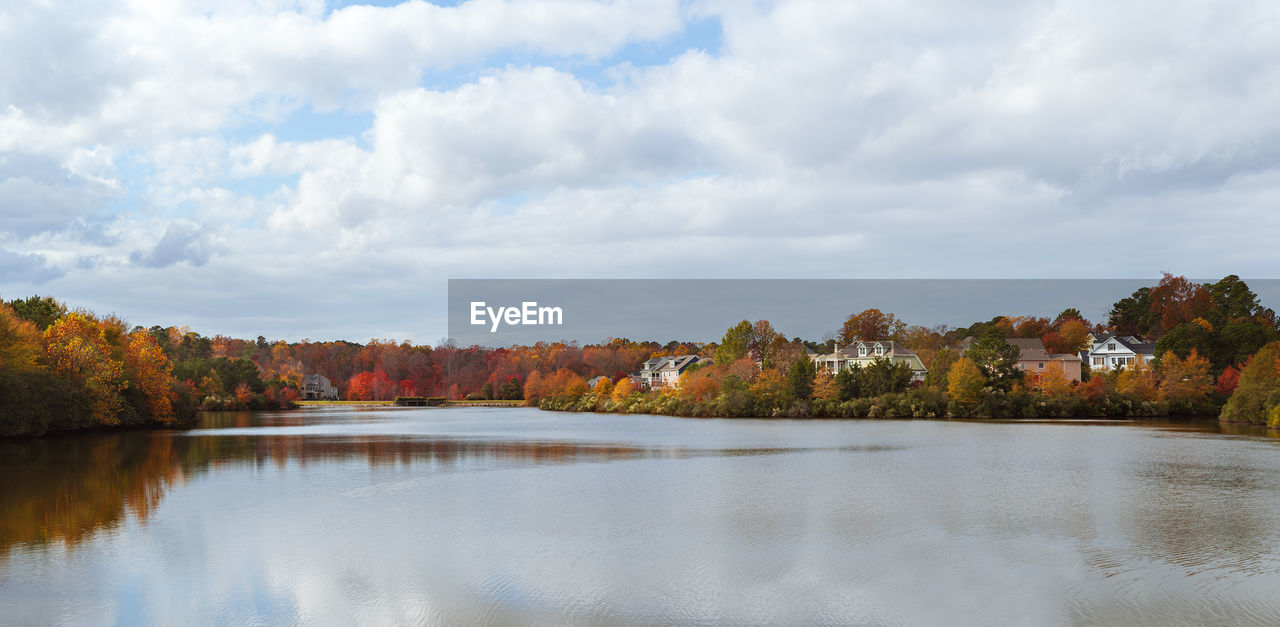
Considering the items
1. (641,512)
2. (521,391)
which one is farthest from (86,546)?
(521,391)

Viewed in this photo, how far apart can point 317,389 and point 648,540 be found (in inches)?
4660

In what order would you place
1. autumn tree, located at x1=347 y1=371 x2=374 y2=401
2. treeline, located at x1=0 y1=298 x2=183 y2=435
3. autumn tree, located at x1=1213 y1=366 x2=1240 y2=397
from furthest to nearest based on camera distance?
1. autumn tree, located at x1=347 y1=371 x2=374 y2=401
2. autumn tree, located at x1=1213 y1=366 x2=1240 y2=397
3. treeline, located at x1=0 y1=298 x2=183 y2=435

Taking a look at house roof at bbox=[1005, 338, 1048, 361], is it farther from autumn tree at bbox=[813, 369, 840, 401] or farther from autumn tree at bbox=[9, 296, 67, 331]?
autumn tree at bbox=[9, 296, 67, 331]

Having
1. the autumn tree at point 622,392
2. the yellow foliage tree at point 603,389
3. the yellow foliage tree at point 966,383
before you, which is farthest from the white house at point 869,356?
the yellow foliage tree at point 603,389

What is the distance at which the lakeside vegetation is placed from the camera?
41.3 m

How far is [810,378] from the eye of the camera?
60344 millimetres

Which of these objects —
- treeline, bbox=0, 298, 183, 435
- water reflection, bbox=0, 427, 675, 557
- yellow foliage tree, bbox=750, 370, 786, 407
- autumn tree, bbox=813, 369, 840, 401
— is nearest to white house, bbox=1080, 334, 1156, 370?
autumn tree, bbox=813, 369, 840, 401

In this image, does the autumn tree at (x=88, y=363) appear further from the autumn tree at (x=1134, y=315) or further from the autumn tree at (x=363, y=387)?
the autumn tree at (x=1134, y=315)

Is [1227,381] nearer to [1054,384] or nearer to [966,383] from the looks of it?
[1054,384]

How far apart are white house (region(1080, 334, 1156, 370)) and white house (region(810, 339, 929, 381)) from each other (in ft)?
57.7

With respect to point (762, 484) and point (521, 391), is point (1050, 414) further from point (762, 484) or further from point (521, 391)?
point (521, 391)

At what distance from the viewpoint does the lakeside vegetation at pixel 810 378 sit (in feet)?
135

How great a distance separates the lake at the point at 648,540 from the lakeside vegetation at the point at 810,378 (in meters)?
16.1

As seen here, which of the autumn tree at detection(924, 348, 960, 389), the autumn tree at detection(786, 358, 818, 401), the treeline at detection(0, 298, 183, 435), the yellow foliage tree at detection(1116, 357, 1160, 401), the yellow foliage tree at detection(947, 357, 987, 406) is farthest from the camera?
the autumn tree at detection(786, 358, 818, 401)
